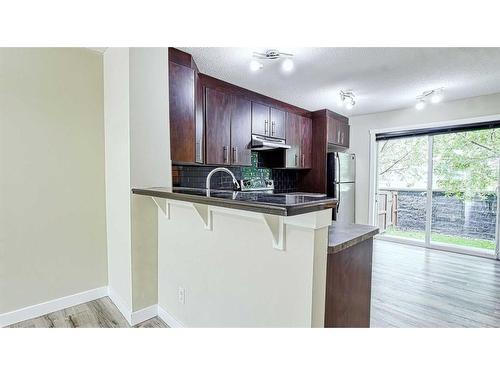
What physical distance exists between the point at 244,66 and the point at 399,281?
2.97 meters

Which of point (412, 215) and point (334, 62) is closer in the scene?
point (334, 62)

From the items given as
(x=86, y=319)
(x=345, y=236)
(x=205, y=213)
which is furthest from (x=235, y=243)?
(x=86, y=319)

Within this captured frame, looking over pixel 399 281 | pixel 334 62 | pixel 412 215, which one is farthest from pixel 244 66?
pixel 412 215

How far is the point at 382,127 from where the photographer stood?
483cm

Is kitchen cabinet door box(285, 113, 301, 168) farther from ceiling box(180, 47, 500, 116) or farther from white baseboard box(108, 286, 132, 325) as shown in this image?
white baseboard box(108, 286, 132, 325)

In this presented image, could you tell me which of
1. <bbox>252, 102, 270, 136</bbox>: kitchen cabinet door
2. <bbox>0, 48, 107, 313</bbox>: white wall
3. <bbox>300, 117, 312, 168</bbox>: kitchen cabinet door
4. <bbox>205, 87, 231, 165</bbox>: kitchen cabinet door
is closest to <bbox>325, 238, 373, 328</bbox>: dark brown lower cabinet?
<bbox>205, 87, 231, 165</bbox>: kitchen cabinet door

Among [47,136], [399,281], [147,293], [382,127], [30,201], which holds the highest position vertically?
[382,127]

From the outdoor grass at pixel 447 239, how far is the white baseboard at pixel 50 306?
4.80m

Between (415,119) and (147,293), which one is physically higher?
(415,119)

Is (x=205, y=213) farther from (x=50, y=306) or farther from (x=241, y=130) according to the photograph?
(x=241, y=130)

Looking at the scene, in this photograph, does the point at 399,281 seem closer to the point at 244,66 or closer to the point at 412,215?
the point at 412,215

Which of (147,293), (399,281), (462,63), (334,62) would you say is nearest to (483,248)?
(399,281)
